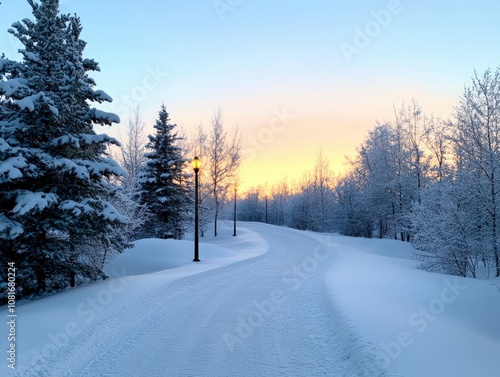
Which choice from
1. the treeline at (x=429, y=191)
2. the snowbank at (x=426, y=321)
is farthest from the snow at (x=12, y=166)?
the treeline at (x=429, y=191)

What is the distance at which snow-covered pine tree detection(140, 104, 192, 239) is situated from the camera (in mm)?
22359

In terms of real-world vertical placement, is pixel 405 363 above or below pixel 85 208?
below

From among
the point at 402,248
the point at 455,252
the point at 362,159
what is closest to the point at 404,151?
the point at 362,159

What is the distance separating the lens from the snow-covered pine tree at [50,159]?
761 cm

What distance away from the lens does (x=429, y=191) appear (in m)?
19.3

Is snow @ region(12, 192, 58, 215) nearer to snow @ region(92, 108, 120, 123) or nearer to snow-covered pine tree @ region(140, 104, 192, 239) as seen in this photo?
snow @ region(92, 108, 120, 123)

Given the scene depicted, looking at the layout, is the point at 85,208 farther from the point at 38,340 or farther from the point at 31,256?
the point at 38,340

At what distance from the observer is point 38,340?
462 centimetres

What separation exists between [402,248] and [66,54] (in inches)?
988

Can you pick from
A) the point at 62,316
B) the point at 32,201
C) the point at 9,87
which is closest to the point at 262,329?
the point at 62,316

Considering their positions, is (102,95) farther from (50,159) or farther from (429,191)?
A: (429,191)

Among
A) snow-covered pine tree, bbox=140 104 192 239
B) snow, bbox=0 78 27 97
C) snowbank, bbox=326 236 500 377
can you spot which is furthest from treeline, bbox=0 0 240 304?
snow-covered pine tree, bbox=140 104 192 239

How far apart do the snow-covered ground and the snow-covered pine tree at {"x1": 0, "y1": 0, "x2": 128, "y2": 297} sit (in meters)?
1.47

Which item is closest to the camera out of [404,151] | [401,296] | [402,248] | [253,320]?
[253,320]
